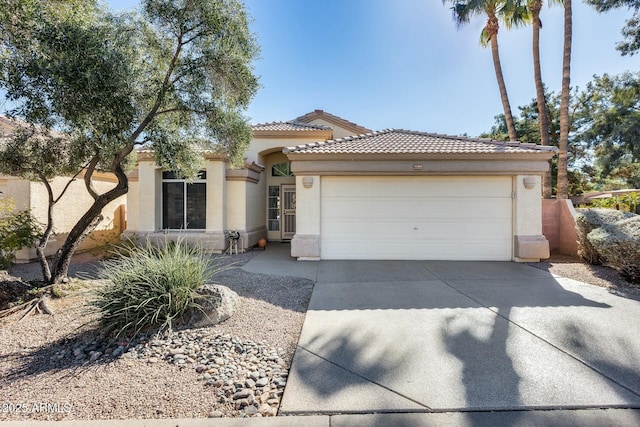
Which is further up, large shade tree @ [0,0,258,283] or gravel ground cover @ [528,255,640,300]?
large shade tree @ [0,0,258,283]

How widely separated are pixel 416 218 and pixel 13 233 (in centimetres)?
1044

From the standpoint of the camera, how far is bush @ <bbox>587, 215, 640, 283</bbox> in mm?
6918

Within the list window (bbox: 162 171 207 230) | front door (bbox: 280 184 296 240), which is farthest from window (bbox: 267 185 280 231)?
window (bbox: 162 171 207 230)

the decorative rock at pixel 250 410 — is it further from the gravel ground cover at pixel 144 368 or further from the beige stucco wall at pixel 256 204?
the beige stucco wall at pixel 256 204

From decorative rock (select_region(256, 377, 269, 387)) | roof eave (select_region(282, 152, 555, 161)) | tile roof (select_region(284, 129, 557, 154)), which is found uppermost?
tile roof (select_region(284, 129, 557, 154))

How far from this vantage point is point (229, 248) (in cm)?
1141

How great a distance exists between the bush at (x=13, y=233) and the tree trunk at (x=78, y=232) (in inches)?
33.4

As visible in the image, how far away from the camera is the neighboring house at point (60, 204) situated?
381 inches

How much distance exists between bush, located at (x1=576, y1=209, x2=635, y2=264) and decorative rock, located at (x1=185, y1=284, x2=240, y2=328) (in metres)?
9.91

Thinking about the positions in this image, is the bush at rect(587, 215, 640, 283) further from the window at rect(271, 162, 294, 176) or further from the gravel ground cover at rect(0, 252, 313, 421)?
the window at rect(271, 162, 294, 176)

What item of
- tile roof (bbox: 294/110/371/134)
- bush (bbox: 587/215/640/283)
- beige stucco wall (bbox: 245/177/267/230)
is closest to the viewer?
bush (bbox: 587/215/640/283)

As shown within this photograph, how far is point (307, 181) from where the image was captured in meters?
9.67

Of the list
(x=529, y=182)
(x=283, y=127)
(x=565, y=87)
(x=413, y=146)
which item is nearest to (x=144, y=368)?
(x=413, y=146)

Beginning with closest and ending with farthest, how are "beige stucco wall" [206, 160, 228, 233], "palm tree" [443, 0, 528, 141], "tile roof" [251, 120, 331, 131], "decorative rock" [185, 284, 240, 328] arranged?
"decorative rock" [185, 284, 240, 328] → "beige stucco wall" [206, 160, 228, 233] → "palm tree" [443, 0, 528, 141] → "tile roof" [251, 120, 331, 131]
